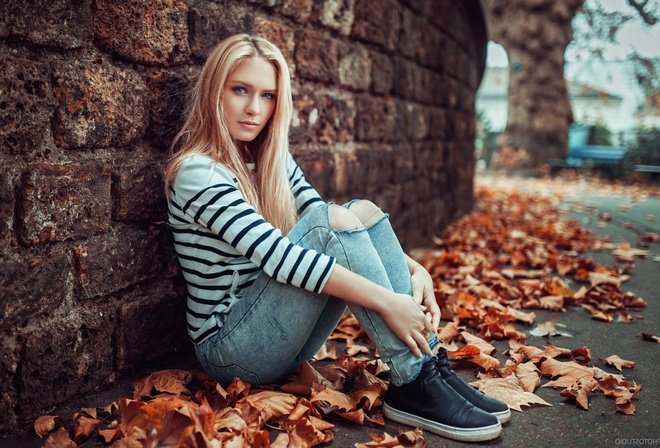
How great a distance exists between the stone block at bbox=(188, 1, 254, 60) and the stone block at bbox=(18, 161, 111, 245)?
2.01ft

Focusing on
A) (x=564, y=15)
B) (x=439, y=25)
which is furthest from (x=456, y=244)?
(x=564, y=15)

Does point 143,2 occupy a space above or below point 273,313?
above

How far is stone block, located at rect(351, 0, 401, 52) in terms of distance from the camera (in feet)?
10.8

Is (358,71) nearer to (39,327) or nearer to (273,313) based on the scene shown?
(273,313)

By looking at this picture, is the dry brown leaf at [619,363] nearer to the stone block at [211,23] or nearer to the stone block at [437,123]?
the stone block at [211,23]

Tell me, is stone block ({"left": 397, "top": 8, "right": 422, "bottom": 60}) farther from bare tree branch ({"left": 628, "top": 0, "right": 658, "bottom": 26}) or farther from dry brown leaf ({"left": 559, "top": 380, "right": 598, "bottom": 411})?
bare tree branch ({"left": 628, "top": 0, "right": 658, "bottom": 26})

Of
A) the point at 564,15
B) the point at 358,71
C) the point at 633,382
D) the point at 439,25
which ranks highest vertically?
the point at 564,15

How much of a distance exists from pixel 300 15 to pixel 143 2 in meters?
1.00

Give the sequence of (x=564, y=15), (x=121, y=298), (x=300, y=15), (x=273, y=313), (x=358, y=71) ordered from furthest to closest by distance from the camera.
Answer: (x=564, y=15)
(x=358, y=71)
(x=300, y=15)
(x=121, y=298)
(x=273, y=313)

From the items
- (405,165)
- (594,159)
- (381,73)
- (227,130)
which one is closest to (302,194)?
(227,130)

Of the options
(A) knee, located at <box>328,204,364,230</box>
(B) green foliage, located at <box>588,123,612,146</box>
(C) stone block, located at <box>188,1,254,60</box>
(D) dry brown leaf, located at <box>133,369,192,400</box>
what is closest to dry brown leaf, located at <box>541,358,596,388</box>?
(A) knee, located at <box>328,204,364,230</box>

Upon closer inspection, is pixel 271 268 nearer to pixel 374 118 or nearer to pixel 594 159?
pixel 374 118

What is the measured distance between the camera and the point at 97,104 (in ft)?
5.90

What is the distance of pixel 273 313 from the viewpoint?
1.81 meters
